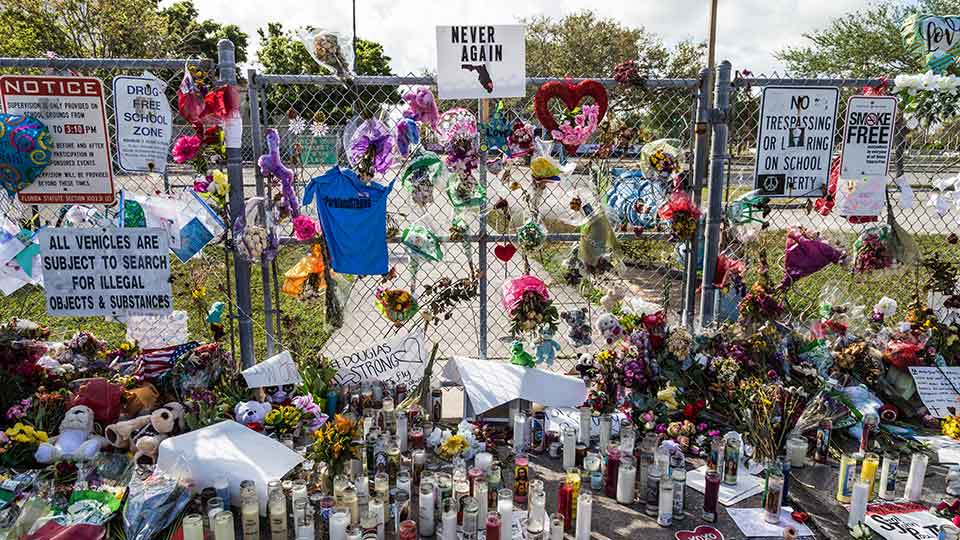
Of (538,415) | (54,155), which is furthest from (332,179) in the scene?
(538,415)

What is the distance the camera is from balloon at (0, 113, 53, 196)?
11.6ft

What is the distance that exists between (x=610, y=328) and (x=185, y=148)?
2736mm

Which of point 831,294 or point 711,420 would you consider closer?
point 711,420

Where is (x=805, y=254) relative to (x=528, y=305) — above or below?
above

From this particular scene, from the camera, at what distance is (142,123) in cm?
369

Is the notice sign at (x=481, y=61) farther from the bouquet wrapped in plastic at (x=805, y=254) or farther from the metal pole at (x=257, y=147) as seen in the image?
the bouquet wrapped in plastic at (x=805, y=254)

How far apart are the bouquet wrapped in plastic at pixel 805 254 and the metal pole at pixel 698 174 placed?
21.5 inches

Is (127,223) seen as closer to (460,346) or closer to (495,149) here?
A: (495,149)

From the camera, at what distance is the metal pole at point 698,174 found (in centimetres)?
407

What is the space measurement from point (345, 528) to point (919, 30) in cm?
444

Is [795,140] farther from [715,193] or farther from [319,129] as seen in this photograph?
[319,129]

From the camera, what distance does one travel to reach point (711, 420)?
395 cm

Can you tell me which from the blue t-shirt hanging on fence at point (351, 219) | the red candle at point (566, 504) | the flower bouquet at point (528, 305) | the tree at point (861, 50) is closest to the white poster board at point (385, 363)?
the blue t-shirt hanging on fence at point (351, 219)

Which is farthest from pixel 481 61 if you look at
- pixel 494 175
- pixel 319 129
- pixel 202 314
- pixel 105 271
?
pixel 105 271
